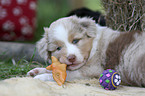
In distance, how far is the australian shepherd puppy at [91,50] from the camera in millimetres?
3203

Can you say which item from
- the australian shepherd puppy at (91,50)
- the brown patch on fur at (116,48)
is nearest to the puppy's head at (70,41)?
the australian shepherd puppy at (91,50)

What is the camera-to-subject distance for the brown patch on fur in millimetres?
3375

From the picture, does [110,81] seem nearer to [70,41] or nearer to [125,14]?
[70,41]

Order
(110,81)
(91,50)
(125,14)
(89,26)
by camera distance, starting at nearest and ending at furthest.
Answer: (110,81) < (91,50) < (89,26) < (125,14)

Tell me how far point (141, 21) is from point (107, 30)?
31.4 inches

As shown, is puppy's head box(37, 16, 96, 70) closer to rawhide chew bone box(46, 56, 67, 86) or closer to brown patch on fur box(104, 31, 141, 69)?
rawhide chew bone box(46, 56, 67, 86)

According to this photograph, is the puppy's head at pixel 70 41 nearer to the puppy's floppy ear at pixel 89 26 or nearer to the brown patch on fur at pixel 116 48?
the puppy's floppy ear at pixel 89 26

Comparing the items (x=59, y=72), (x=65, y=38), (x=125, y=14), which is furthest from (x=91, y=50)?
(x=125, y=14)

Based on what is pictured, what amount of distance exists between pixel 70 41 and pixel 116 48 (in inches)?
32.5

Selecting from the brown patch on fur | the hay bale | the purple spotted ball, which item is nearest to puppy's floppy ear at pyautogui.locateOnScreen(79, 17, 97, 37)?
the brown patch on fur

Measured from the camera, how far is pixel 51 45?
3.61 metres

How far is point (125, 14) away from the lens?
426cm

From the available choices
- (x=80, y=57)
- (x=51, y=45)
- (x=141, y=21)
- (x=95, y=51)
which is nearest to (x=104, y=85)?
(x=80, y=57)

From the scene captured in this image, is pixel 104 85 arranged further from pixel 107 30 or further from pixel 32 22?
pixel 32 22
